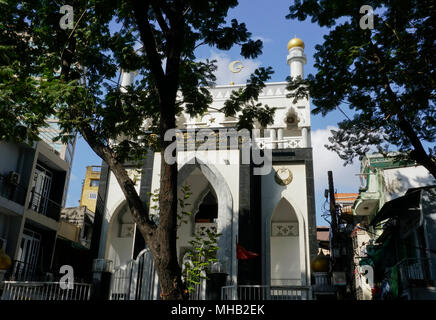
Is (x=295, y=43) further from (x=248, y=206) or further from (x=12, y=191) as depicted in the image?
(x=12, y=191)

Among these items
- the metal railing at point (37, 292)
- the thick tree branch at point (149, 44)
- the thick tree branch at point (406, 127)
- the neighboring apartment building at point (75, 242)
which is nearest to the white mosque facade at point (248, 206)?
the neighboring apartment building at point (75, 242)

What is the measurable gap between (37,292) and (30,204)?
7244 millimetres

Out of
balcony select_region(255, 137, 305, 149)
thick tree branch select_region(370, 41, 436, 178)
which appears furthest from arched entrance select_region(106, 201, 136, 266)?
thick tree branch select_region(370, 41, 436, 178)

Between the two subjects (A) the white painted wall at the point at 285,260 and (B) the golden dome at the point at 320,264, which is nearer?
(B) the golden dome at the point at 320,264

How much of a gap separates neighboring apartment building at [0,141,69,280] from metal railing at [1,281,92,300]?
478 cm

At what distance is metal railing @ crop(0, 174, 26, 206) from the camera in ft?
47.6

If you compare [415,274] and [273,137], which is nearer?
[415,274]

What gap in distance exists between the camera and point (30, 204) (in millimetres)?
15812

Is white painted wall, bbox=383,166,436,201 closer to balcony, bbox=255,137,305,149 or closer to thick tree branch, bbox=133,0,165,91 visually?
balcony, bbox=255,137,305,149

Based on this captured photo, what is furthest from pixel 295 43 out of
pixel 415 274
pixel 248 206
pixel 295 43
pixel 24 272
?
pixel 24 272

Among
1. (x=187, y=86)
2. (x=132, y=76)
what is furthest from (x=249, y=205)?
(x=132, y=76)

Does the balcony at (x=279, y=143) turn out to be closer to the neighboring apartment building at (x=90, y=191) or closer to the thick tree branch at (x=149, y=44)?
the thick tree branch at (x=149, y=44)

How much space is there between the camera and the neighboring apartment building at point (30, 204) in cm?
1451
